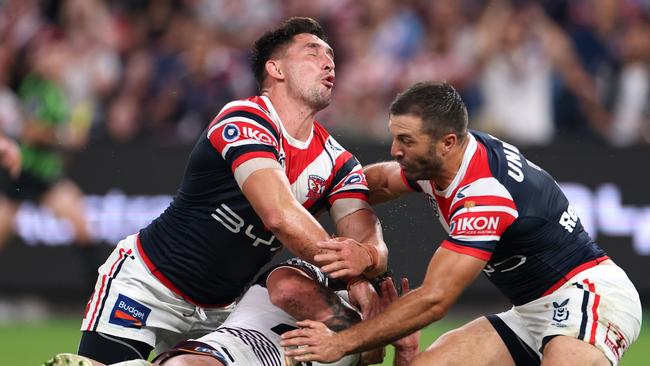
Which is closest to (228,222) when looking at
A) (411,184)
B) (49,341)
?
(411,184)

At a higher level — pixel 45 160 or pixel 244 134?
pixel 244 134

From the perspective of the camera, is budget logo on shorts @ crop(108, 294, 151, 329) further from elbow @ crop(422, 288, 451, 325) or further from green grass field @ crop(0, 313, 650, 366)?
green grass field @ crop(0, 313, 650, 366)

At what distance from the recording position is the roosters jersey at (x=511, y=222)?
6336mm

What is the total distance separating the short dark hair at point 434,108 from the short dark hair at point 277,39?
101cm

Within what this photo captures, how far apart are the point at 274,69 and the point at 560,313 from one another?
2.24 m

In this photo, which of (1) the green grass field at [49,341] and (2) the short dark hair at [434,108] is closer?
(2) the short dark hair at [434,108]

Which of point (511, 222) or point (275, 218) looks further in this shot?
point (511, 222)

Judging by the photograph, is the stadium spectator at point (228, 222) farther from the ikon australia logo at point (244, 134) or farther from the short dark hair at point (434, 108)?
the short dark hair at point (434, 108)

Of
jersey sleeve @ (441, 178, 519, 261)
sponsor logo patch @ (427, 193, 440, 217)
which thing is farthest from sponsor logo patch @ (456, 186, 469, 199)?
sponsor logo patch @ (427, 193, 440, 217)

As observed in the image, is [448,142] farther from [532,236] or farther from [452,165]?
[532,236]

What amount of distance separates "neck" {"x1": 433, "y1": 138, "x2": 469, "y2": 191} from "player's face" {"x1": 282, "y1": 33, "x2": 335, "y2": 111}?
0.88m

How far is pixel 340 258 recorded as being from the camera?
627 cm

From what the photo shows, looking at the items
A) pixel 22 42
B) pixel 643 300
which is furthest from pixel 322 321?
pixel 22 42

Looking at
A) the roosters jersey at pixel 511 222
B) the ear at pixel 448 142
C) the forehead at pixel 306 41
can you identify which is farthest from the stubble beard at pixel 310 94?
the ear at pixel 448 142
